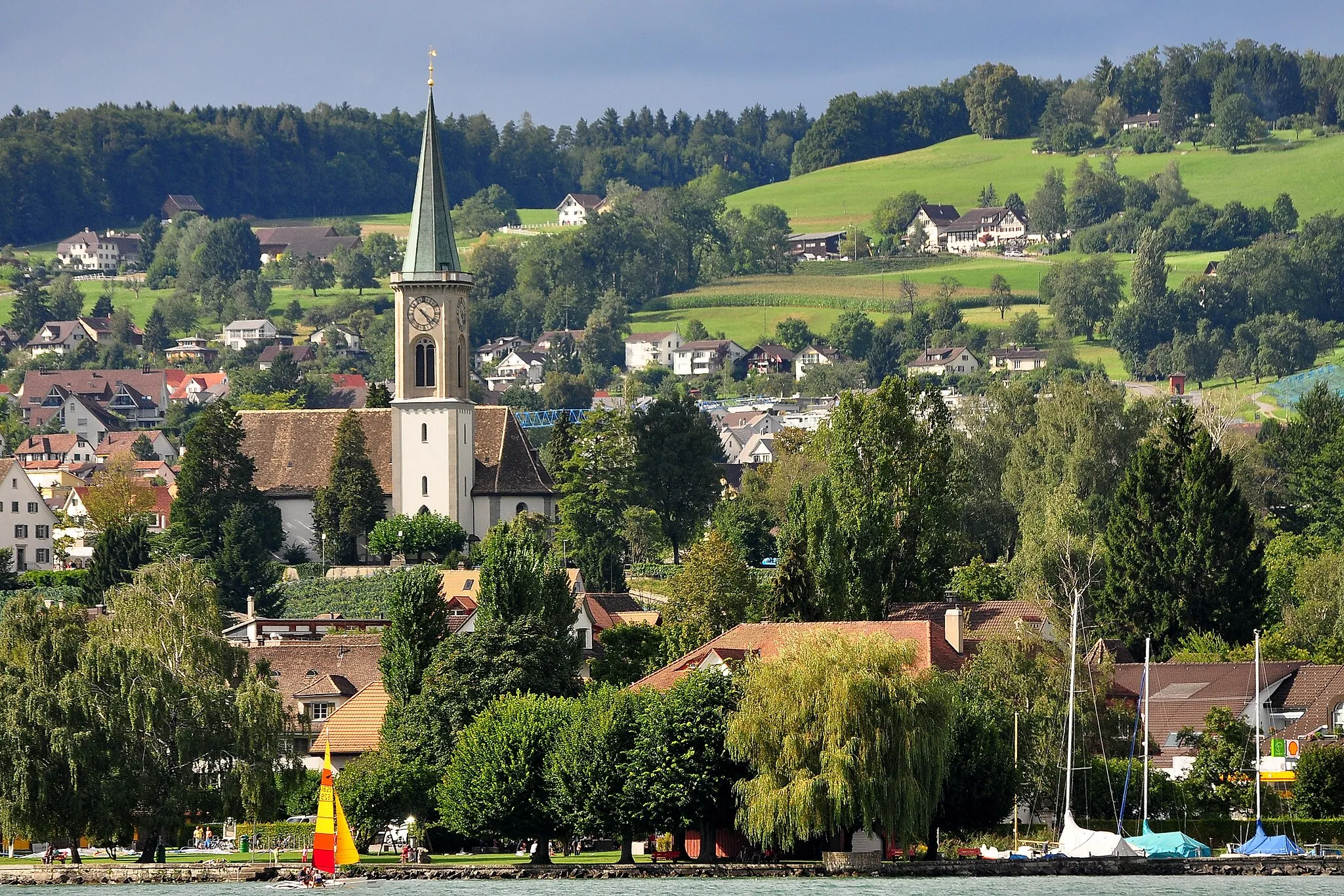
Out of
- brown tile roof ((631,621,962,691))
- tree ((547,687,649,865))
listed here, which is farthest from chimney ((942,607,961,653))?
tree ((547,687,649,865))

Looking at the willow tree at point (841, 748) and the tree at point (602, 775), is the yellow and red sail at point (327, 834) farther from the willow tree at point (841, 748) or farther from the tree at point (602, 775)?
the willow tree at point (841, 748)

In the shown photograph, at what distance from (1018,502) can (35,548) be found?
1942 inches

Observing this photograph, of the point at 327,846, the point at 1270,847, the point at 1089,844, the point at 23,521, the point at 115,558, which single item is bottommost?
the point at 1270,847

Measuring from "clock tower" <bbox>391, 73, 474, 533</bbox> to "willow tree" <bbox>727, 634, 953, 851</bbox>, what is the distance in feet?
177

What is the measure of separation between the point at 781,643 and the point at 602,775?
865 cm

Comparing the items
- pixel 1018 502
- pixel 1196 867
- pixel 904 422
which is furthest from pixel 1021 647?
pixel 1018 502

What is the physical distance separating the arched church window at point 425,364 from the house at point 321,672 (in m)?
28.5

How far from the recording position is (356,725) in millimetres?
78062

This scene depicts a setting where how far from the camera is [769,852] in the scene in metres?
63.7

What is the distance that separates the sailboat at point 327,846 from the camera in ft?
202

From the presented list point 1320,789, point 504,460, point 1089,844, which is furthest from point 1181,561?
point 504,460

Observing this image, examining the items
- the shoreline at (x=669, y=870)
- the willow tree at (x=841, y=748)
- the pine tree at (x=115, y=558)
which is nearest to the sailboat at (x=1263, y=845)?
the shoreline at (x=669, y=870)

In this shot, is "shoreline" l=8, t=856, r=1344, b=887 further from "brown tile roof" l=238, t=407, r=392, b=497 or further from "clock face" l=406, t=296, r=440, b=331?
"clock face" l=406, t=296, r=440, b=331

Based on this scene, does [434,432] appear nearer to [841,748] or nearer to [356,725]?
[356,725]
